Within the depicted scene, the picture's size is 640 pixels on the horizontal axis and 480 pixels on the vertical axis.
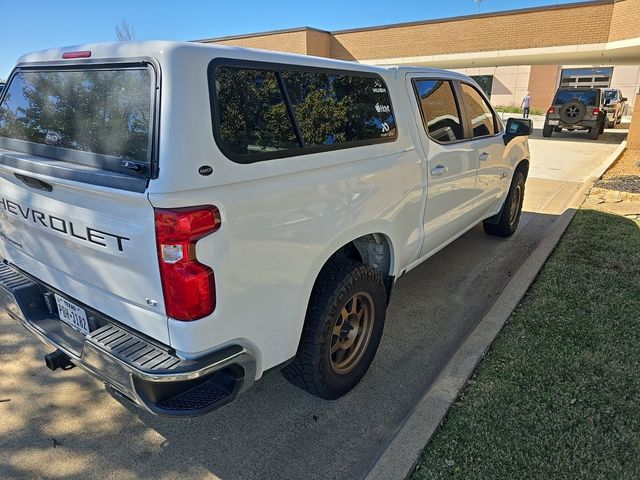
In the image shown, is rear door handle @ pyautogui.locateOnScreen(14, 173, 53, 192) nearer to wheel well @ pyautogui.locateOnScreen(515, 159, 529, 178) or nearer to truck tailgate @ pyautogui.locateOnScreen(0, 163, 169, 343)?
truck tailgate @ pyautogui.locateOnScreen(0, 163, 169, 343)

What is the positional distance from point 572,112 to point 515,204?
1463 cm

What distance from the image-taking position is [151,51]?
1.82 m

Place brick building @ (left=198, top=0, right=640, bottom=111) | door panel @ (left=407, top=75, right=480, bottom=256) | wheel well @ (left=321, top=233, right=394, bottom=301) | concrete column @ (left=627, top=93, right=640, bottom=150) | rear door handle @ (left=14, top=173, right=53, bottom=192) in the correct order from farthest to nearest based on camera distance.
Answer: brick building @ (left=198, top=0, right=640, bottom=111), concrete column @ (left=627, top=93, right=640, bottom=150), door panel @ (left=407, top=75, right=480, bottom=256), wheel well @ (left=321, top=233, right=394, bottom=301), rear door handle @ (left=14, top=173, right=53, bottom=192)

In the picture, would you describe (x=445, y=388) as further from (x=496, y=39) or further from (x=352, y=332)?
(x=496, y=39)

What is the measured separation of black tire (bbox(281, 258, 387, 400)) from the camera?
2.46m

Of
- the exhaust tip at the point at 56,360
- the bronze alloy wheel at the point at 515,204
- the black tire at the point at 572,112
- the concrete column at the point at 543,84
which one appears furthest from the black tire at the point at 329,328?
the concrete column at the point at 543,84

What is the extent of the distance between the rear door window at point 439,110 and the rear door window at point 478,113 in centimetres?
31

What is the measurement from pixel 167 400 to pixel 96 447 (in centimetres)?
87

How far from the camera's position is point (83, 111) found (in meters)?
2.16

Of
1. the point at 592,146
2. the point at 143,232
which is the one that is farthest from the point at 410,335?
the point at 592,146

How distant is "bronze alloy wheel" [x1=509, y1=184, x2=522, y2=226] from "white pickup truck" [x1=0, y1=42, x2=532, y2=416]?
2975 mm

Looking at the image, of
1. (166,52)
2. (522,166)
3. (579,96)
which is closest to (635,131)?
(579,96)

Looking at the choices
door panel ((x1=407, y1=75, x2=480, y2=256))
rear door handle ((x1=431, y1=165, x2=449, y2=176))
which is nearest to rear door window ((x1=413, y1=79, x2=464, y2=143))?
door panel ((x1=407, y1=75, x2=480, y2=256))

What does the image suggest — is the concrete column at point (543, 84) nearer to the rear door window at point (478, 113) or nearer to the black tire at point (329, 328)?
the rear door window at point (478, 113)
